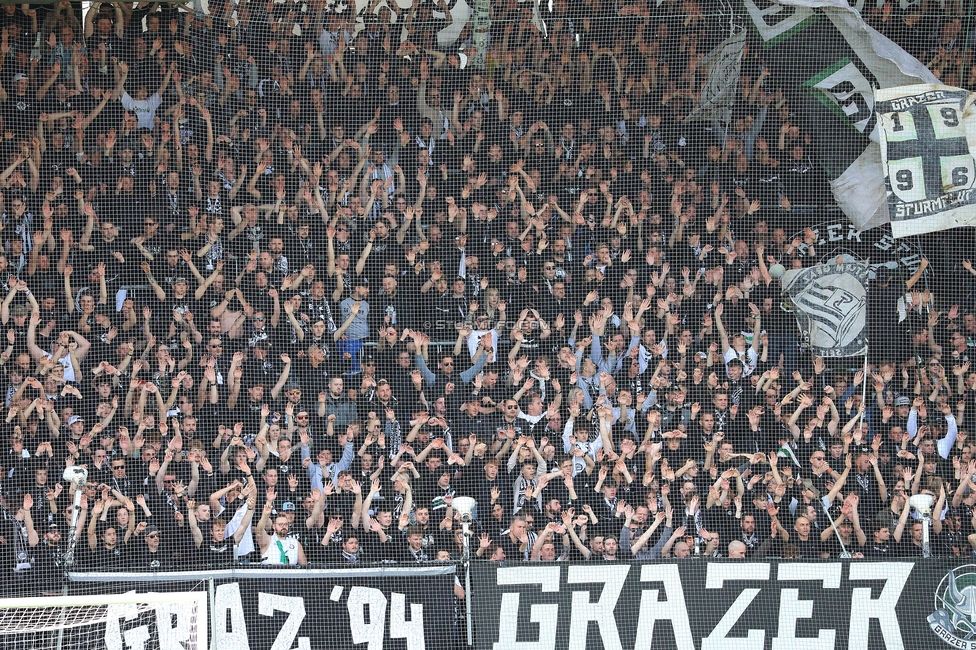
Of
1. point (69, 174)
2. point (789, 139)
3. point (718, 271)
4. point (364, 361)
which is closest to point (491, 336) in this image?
point (364, 361)

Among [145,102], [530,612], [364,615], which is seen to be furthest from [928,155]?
[145,102]

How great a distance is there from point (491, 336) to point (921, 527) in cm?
399

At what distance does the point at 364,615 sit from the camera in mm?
7207

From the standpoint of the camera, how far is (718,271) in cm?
966

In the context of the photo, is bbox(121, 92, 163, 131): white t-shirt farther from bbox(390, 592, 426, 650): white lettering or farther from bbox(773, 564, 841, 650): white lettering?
bbox(773, 564, 841, 650): white lettering

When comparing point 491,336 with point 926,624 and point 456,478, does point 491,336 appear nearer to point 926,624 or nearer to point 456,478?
point 456,478

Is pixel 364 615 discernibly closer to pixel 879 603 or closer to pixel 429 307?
pixel 429 307

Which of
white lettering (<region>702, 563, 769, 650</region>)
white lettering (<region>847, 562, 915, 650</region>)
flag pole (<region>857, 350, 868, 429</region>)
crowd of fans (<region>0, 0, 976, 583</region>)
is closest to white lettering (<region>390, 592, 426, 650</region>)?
crowd of fans (<region>0, 0, 976, 583</region>)

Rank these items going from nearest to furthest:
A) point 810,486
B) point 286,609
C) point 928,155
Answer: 1. point 286,609
2. point 810,486
3. point 928,155

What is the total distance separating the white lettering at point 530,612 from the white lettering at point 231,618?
70.1 inches

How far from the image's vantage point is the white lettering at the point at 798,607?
732 cm

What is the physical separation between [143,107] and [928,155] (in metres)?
7.26

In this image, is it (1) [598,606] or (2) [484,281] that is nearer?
(1) [598,606]

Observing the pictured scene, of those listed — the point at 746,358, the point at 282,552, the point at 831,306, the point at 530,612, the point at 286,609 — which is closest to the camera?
the point at 286,609
